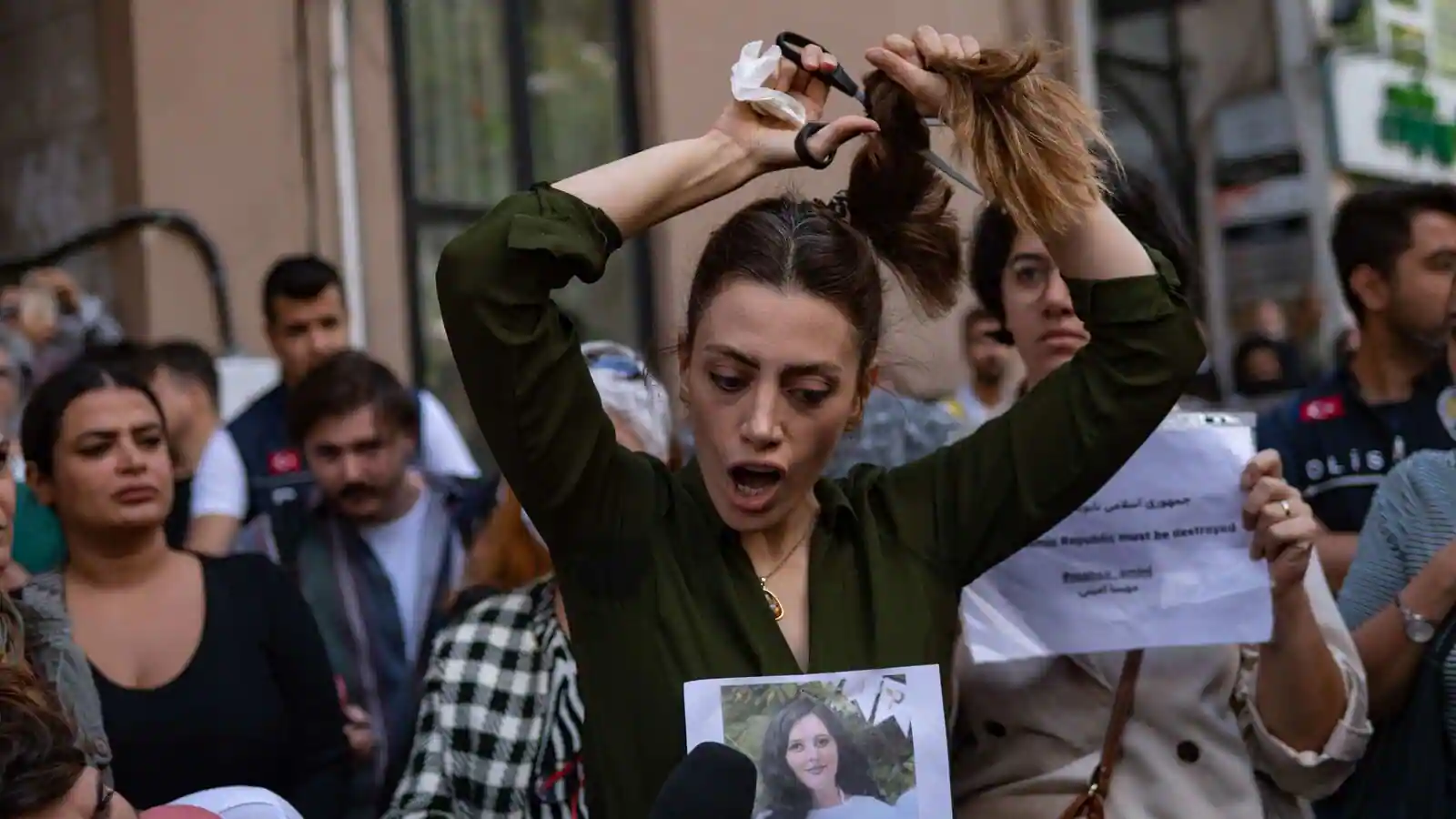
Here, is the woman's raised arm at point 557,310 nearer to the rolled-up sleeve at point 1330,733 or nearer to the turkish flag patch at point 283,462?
the rolled-up sleeve at point 1330,733

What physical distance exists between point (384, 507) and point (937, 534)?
8.14 feet

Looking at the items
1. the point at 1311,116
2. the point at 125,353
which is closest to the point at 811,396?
the point at 125,353

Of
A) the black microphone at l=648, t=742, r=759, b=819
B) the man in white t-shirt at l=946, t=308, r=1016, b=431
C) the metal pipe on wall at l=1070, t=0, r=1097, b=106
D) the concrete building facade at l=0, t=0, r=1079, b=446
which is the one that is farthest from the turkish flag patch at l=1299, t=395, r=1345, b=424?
the metal pipe on wall at l=1070, t=0, r=1097, b=106

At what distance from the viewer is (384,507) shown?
4.68 meters

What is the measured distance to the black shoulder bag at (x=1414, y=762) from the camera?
3.10 metres

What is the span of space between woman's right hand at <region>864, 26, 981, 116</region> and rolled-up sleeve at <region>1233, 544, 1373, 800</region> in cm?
105

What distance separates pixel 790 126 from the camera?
240 centimetres

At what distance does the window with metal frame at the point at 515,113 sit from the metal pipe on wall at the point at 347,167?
62 centimetres

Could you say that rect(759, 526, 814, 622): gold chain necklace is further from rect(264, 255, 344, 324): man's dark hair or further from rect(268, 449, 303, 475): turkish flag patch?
rect(264, 255, 344, 324): man's dark hair

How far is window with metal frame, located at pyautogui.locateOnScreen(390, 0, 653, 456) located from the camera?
8.55m

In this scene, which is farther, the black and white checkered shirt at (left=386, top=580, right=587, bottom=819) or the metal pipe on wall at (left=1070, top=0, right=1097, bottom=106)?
the metal pipe on wall at (left=1070, top=0, right=1097, bottom=106)

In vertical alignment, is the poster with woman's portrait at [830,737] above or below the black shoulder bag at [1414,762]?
above

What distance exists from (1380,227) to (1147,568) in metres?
2.05

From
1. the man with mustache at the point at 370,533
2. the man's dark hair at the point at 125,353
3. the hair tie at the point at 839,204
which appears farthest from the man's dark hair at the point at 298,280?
the hair tie at the point at 839,204
